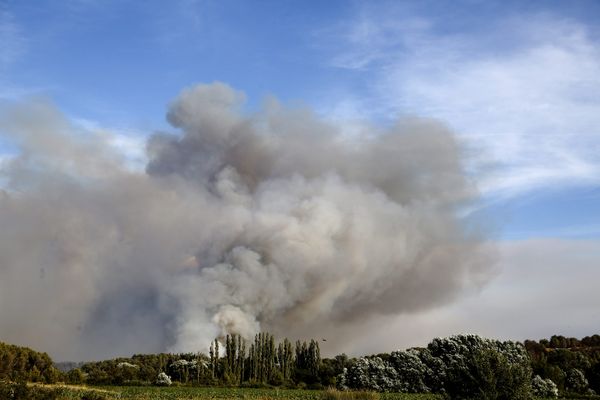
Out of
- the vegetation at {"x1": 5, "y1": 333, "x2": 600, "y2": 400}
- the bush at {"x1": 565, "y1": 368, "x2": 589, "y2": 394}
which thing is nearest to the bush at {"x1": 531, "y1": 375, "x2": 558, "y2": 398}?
the vegetation at {"x1": 5, "y1": 333, "x2": 600, "y2": 400}

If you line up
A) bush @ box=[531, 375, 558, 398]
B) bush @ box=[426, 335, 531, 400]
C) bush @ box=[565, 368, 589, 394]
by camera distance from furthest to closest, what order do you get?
bush @ box=[565, 368, 589, 394] < bush @ box=[531, 375, 558, 398] < bush @ box=[426, 335, 531, 400]

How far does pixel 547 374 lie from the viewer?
288ft

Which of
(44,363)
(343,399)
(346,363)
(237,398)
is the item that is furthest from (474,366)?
(346,363)

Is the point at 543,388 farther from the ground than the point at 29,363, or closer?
closer

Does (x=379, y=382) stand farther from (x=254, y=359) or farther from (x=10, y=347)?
(x=10, y=347)

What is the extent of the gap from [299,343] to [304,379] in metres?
11.1

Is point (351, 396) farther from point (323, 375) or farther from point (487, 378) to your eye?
point (323, 375)

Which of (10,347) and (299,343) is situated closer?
(10,347)

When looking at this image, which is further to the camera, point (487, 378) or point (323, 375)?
point (323, 375)

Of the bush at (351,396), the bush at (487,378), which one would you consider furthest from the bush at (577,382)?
the bush at (351,396)

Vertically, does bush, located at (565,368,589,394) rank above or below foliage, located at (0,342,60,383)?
below

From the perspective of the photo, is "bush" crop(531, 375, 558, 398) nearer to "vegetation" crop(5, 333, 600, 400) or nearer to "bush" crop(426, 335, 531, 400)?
"vegetation" crop(5, 333, 600, 400)

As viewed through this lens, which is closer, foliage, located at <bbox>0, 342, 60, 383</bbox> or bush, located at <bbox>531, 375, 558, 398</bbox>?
foliage, located at <bbox>0, 342, 60, 383</bbox>

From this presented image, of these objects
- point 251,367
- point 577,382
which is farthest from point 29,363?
point 577,382
